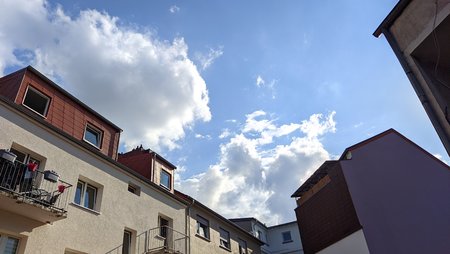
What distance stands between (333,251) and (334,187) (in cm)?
421

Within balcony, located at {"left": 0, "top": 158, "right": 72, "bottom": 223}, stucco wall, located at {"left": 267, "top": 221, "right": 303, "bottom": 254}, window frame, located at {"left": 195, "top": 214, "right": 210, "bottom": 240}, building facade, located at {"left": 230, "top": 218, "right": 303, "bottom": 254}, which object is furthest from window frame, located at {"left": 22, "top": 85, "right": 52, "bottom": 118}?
stucco wall, located at {"left": 267, "top": 221, "right": 303, "bottom": 254}

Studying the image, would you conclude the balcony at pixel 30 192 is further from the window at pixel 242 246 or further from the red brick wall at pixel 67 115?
the window at pixel 242 246

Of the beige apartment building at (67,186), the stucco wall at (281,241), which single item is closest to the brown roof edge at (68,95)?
the beige apartment building at (67,186)

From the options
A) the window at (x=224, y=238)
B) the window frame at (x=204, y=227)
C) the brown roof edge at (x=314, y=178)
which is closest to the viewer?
the window frame at (x=204, y=227)

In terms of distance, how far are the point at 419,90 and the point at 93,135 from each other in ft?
46.8

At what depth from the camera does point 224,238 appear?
2589 centimetres

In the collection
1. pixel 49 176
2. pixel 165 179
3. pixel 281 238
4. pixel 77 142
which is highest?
pixel 281 238

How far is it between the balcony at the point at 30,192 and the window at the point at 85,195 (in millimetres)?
1474

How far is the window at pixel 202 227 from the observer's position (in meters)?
23.0

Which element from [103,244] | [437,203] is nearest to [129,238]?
[103,244]

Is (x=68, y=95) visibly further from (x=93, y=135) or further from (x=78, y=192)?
(x=78, y=192)

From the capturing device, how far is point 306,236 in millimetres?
27094

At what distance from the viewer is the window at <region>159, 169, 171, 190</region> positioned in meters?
21.1

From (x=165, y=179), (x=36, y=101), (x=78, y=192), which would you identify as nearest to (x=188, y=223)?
(x=165, y=179)
